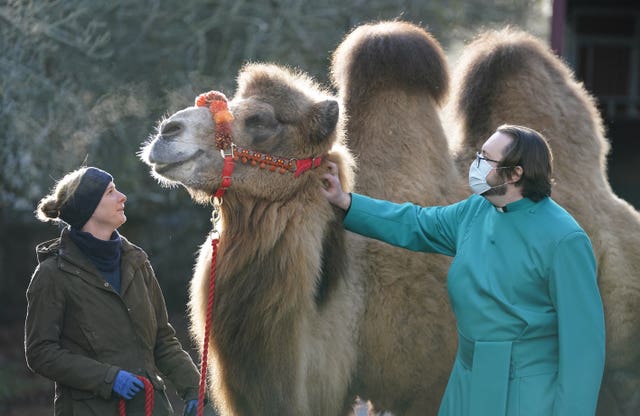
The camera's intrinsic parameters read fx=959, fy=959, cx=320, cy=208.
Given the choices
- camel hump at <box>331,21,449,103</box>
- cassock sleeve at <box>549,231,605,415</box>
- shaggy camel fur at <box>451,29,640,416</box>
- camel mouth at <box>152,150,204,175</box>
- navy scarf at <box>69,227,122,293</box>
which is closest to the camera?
cassock sleeve at <box>549,231,605,415</box>

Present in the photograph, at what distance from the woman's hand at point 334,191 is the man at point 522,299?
25.2 inches

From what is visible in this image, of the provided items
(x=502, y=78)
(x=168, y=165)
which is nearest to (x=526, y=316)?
(x=168, y=165)

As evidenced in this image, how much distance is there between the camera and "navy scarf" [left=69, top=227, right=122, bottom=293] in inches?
141

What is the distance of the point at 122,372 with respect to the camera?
3.47 m

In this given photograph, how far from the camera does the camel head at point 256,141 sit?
3.77 meters

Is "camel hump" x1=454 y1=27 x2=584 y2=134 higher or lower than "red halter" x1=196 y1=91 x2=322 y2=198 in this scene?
higher

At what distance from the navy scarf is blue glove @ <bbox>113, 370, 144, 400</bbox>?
0.34m

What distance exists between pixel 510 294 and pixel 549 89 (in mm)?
2445

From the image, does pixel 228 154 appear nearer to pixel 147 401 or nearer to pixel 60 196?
pixel 60 196

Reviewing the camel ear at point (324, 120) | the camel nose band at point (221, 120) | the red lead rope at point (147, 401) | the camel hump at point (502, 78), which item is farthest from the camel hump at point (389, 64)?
the red lead rope at point (147, 401)

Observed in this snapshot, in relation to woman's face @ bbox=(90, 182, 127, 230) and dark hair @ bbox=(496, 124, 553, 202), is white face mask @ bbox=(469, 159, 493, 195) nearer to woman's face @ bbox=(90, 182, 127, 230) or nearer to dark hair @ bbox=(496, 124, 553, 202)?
dark hair @ bbox=(496, 124, 553, 202)

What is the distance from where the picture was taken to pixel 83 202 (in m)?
3.59

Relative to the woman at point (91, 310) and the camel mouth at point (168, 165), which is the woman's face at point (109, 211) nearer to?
the woman at point (91, 310)

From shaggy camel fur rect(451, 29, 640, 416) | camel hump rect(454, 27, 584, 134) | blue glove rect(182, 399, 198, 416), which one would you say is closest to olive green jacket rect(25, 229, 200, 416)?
blue glove rect(182, 399, 198, 416)
